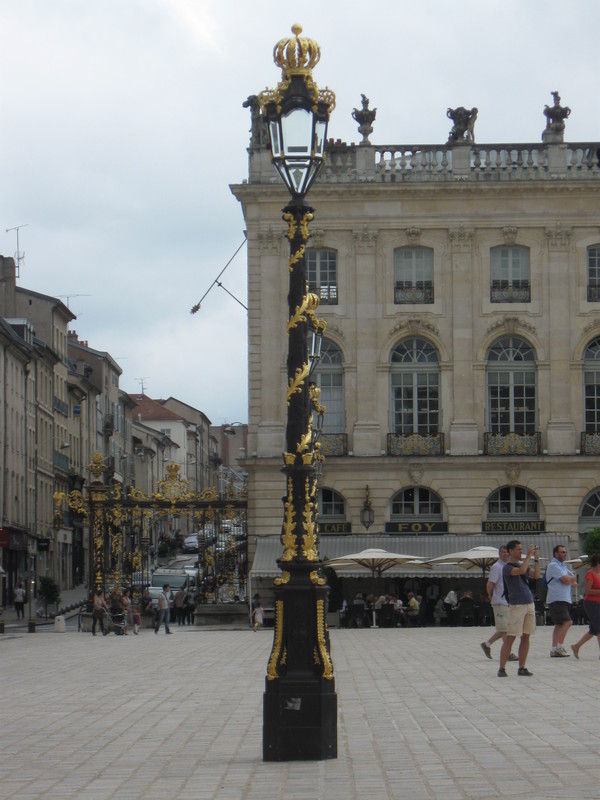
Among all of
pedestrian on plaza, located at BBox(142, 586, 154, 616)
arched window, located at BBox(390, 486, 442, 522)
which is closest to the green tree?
arched window, located at BBox(390, 486, 442, 522)

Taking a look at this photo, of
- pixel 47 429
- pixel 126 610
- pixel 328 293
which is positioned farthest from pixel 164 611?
pixel 47 429

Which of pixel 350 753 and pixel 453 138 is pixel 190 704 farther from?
pixel 453 138

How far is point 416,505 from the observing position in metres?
53.1

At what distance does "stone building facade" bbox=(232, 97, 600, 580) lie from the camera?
52719mm

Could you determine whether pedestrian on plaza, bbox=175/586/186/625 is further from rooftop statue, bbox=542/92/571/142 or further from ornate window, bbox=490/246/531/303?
rooftop statue, bbox=542/92/571/142

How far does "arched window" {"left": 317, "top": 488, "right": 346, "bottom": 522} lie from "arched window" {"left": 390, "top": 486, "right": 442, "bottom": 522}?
1654mm

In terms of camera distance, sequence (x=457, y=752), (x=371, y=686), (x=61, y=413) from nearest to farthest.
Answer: (x=457, y=752) < (x=371, y=686) < (x=61, y=413)

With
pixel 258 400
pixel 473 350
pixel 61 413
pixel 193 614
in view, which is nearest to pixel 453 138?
pixel 473 350

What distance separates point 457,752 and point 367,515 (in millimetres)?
40740

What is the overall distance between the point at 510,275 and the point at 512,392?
12.6 feet

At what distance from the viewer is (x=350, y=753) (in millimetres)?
12031

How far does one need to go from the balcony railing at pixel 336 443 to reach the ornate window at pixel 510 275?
6.68 m

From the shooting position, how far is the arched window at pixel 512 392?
53281mm

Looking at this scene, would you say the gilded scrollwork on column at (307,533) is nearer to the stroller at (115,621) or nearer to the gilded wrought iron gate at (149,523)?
the stroller at (115,621)
